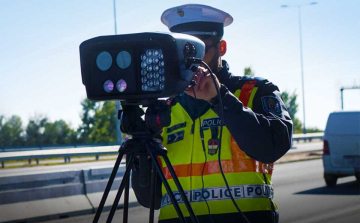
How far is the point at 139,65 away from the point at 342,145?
1122cm

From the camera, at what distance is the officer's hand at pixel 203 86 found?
2.15 m

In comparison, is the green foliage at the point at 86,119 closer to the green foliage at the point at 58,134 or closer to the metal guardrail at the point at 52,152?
the green foliage at the point at 58,134

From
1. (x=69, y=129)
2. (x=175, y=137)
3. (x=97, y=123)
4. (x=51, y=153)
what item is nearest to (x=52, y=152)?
(x=51, y=153)

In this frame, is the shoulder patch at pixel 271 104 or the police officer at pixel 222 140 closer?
the police officer at pixel 222 140

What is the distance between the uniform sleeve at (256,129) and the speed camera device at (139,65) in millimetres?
251

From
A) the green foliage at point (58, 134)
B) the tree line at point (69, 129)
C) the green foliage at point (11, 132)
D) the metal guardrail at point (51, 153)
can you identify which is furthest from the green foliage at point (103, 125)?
the metal guardrail at point (51, 153)

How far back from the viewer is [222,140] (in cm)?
255

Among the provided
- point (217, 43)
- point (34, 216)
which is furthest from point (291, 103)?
point (217, 43)

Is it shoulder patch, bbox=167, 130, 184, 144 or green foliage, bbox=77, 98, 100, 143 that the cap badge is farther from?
green foliage, bbox=77, 98, 100, 143

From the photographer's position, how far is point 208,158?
253 centimetres

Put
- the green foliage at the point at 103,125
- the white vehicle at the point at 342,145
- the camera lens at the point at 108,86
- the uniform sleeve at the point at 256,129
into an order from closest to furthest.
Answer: the camera lens at the point at 108,86
the uniform sleeve at the point at 256,129
the white vehicle at the point at 342,145
the green foliage at the point at 103,125

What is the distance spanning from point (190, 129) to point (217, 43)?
46 centimetres

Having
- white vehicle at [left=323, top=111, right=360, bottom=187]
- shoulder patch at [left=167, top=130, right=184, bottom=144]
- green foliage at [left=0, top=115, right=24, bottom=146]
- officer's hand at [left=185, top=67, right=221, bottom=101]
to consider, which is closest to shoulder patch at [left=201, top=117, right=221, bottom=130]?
shoulder patch at [left=167, top=130, right=184, bottom=144]

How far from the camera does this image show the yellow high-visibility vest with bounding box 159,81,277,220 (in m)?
2.49
